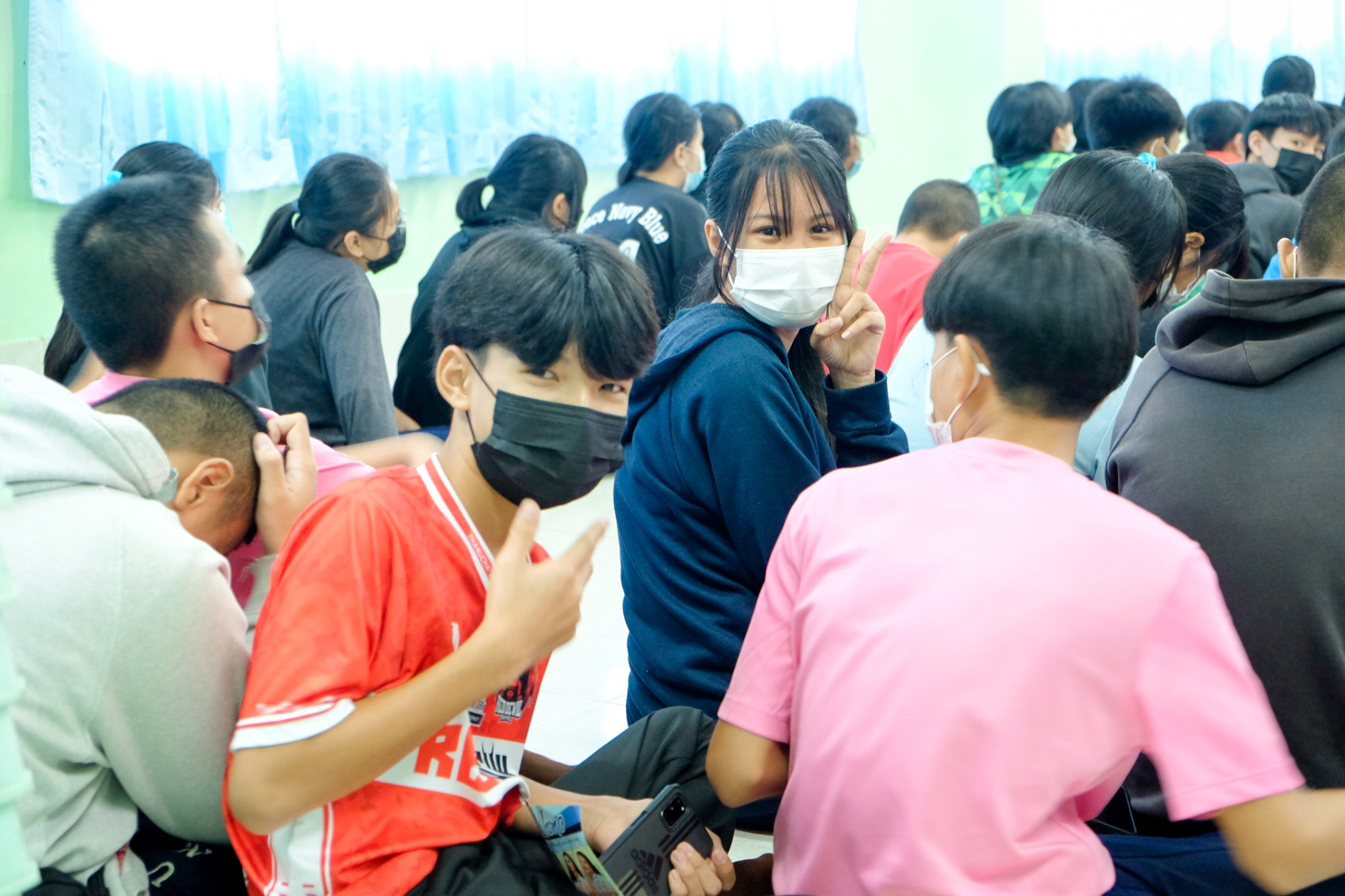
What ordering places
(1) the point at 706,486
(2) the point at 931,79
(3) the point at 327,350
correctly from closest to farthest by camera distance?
(1) the point at 706,486 < (3) the point at 327,350 < (2) the point at 931,79

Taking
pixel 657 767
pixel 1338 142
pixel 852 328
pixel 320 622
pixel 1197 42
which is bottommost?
pixel 657 767

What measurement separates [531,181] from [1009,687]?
9.29ft

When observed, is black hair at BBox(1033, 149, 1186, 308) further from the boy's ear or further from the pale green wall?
the pale green wall

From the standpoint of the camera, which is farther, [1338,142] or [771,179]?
[1338,142]

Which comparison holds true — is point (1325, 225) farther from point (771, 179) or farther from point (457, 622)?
point (457, 622)

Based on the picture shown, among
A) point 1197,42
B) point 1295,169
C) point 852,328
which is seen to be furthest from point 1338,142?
point 1197,42

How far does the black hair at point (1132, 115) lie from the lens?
3881 millimetres

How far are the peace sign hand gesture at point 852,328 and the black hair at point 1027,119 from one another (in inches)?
108

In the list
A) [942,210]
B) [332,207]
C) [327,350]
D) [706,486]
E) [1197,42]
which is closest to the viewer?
[706,486]

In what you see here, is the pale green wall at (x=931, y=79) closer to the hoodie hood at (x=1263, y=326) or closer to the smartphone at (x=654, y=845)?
the hoodie hood at (x=1263, y=326)

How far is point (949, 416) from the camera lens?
4.27 ft

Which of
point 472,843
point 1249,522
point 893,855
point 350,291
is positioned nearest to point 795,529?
point 893,855

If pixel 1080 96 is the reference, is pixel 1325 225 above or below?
below

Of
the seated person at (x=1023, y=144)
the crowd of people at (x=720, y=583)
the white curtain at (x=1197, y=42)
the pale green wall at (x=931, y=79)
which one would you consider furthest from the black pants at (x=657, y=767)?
the white curtain at (x=1197, y=42)
